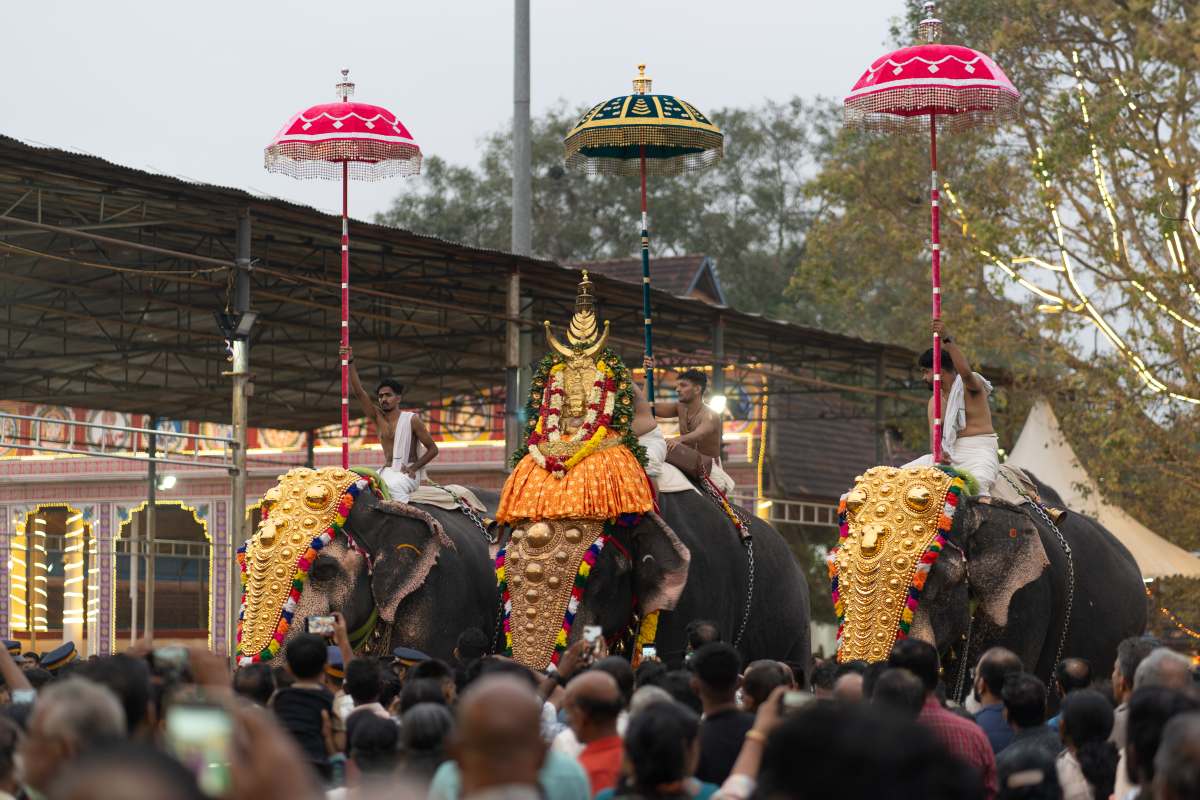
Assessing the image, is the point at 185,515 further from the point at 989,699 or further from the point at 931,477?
the point at 989,699

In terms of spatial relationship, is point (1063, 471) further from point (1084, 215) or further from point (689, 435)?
point (689, 435)

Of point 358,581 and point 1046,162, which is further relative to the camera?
point 1046,162

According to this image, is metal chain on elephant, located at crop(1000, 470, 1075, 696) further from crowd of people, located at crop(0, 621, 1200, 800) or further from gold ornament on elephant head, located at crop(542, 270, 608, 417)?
crowd of people, located at crop(0, 621, 1200, 800)

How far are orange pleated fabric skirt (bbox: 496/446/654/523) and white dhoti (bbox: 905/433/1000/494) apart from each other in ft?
5.54

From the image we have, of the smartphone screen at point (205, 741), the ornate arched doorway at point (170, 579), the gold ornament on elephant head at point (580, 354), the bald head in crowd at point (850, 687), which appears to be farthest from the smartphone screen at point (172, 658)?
the ornate arched doorway at point (170, 579)

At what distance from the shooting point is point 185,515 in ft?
108

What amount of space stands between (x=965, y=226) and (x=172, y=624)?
49.5 feet

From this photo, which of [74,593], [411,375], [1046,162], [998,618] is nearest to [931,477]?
[998,618]

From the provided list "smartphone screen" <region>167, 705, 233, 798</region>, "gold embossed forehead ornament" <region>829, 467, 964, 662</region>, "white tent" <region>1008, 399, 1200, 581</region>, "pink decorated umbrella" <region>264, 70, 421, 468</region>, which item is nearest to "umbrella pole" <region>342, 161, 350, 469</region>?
"pink decorated umbrella" <region>264, 70, 421, 468</region>

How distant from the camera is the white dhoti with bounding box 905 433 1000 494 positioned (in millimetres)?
11448

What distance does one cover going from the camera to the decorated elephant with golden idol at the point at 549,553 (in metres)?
10.8

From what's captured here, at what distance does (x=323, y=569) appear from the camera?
11.6 metres

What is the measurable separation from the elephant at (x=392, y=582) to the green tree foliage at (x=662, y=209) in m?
33.1

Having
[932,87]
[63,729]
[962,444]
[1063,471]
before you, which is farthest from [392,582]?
[1063,471]
